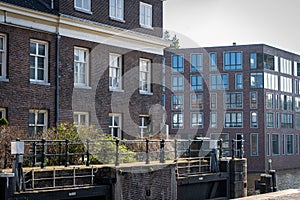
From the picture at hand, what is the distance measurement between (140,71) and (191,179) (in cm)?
957

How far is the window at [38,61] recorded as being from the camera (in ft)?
78.7

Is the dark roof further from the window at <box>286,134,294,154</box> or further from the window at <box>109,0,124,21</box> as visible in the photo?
the window at <box>286,134,294,154</box>

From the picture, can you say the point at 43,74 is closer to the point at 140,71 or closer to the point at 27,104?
the point at 27,104

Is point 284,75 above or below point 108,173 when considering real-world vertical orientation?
above

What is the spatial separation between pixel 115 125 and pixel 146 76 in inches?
139

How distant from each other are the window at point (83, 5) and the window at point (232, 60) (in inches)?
1827

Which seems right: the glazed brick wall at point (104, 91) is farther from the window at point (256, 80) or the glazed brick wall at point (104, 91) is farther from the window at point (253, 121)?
the window at point (253, 121)

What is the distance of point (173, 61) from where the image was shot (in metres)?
75.9

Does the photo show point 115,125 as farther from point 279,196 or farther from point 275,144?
point 275,144

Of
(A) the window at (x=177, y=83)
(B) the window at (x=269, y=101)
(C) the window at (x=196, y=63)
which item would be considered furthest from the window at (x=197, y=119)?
(B) the window at (x=269, y=101)

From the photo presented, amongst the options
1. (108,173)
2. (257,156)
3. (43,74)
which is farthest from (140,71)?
(257,156)

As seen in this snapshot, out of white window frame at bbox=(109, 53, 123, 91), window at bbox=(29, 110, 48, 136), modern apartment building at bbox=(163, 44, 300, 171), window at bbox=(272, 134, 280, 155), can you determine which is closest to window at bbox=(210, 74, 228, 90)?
modern apartment building at bbox=(163, 44, 300, 171)

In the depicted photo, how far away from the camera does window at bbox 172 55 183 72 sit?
75062 mm

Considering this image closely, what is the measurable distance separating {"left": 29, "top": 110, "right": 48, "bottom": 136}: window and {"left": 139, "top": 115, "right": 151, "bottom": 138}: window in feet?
21.5
